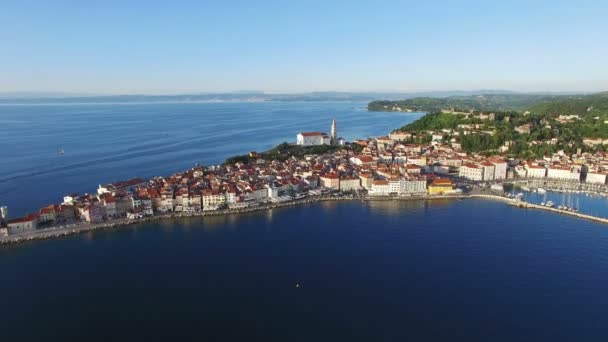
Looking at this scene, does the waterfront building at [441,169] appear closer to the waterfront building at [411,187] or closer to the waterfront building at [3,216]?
the waterfront building at [411,187]

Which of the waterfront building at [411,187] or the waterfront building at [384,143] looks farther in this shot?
the waterfront building at [384,143]

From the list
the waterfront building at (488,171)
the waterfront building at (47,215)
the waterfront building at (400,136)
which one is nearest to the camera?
the waterfront building at (47,215)

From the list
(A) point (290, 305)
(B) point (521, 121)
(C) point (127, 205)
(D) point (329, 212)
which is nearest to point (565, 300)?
(A) point (290, 305)

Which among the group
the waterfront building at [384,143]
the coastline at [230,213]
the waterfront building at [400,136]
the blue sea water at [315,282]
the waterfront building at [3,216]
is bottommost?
the blue sea water at [315,282]

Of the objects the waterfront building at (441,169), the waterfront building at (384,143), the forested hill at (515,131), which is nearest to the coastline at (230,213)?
the waterfront building at (441,169)

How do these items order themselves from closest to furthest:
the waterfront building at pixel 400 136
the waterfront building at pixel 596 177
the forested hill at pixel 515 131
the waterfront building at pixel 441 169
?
the waterfront building at pixel 596 177
the waterfront building at pixel 441 169
the forested hill at pixel 515 131
the waterfront building at pixel 400 136

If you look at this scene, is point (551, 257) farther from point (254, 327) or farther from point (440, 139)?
point (440, 139)

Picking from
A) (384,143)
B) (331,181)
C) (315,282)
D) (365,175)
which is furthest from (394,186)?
(384,143)
